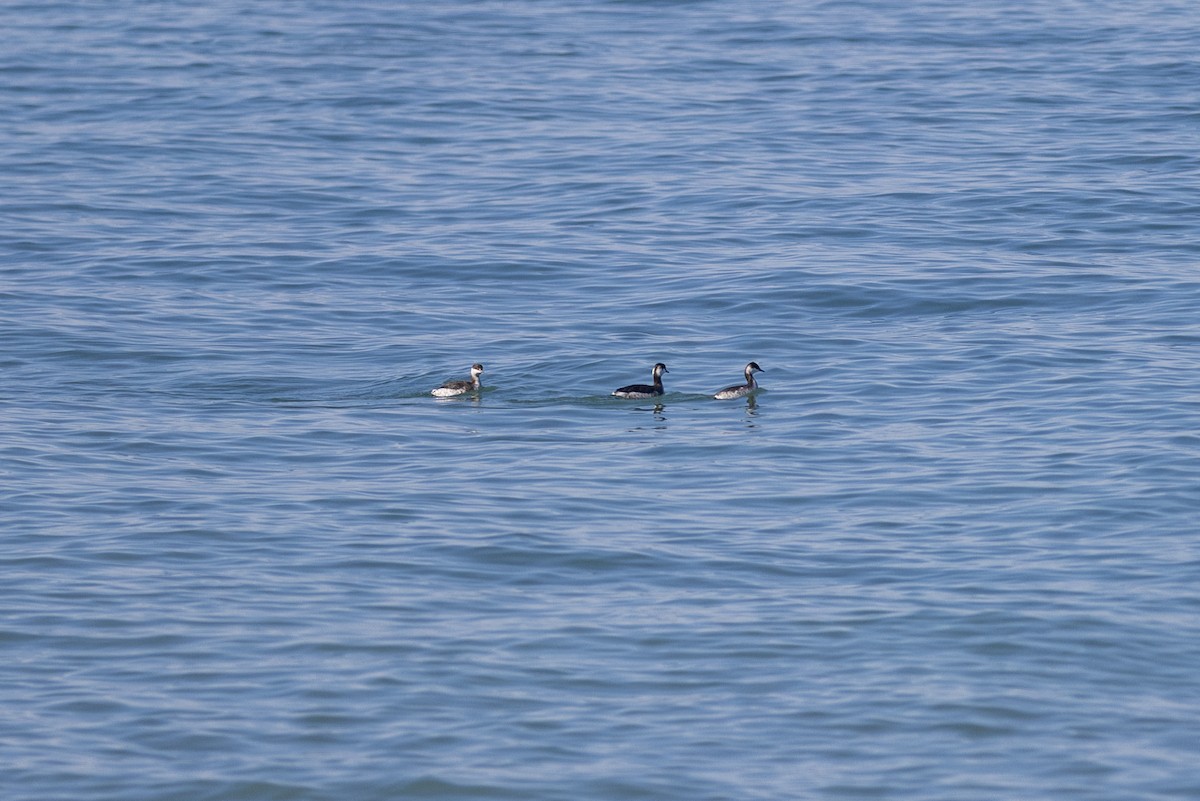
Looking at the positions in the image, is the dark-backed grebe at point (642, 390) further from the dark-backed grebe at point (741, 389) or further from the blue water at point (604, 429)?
the dark-backed grebe at point (741, 389)

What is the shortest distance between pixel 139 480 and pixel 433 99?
2118 cm

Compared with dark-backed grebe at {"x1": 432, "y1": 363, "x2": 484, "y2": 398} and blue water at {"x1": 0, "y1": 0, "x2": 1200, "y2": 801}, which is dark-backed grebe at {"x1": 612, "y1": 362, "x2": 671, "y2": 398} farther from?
dark-backed grebe at {"x1": 432, "y1": 363, "x2": 484, "y2": 398}

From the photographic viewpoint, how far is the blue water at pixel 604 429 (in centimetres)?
1151

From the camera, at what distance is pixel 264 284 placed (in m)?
25.2

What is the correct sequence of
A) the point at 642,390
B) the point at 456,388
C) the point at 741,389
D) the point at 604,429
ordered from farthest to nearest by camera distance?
the point at 456,388
the point at 741,389
the point at 642,390
the point at 604,429

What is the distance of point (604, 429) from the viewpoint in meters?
18.9

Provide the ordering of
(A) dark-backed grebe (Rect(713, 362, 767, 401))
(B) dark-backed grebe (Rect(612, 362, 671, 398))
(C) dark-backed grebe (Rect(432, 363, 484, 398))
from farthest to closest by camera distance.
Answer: (C) dark-backed grebe (Rect(432, 363, 484, 398)) < (A) dark-backed grebe (Rect(713, 362, 767, 401)) < (B) dark-backed grebe (Rect(612, 362, 671, 398))

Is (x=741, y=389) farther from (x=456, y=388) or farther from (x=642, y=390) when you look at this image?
(x=456, y=388)

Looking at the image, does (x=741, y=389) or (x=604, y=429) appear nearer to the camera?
(x=604, y=429)

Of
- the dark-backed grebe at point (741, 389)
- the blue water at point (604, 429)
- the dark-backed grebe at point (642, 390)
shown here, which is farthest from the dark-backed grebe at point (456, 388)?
the dark-backed grebe at point (741, 389)

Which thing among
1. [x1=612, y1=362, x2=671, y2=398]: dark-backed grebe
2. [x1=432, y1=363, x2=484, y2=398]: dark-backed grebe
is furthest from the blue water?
[x1=432, y1=363, x2=484, y2=398]: dark-backed grebe

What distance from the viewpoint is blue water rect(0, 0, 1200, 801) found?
37.8ft

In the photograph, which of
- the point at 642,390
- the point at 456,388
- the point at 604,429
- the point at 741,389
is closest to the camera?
the point at 604,429

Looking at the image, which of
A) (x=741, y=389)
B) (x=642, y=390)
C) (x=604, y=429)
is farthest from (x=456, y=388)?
(x=741, y=389)
